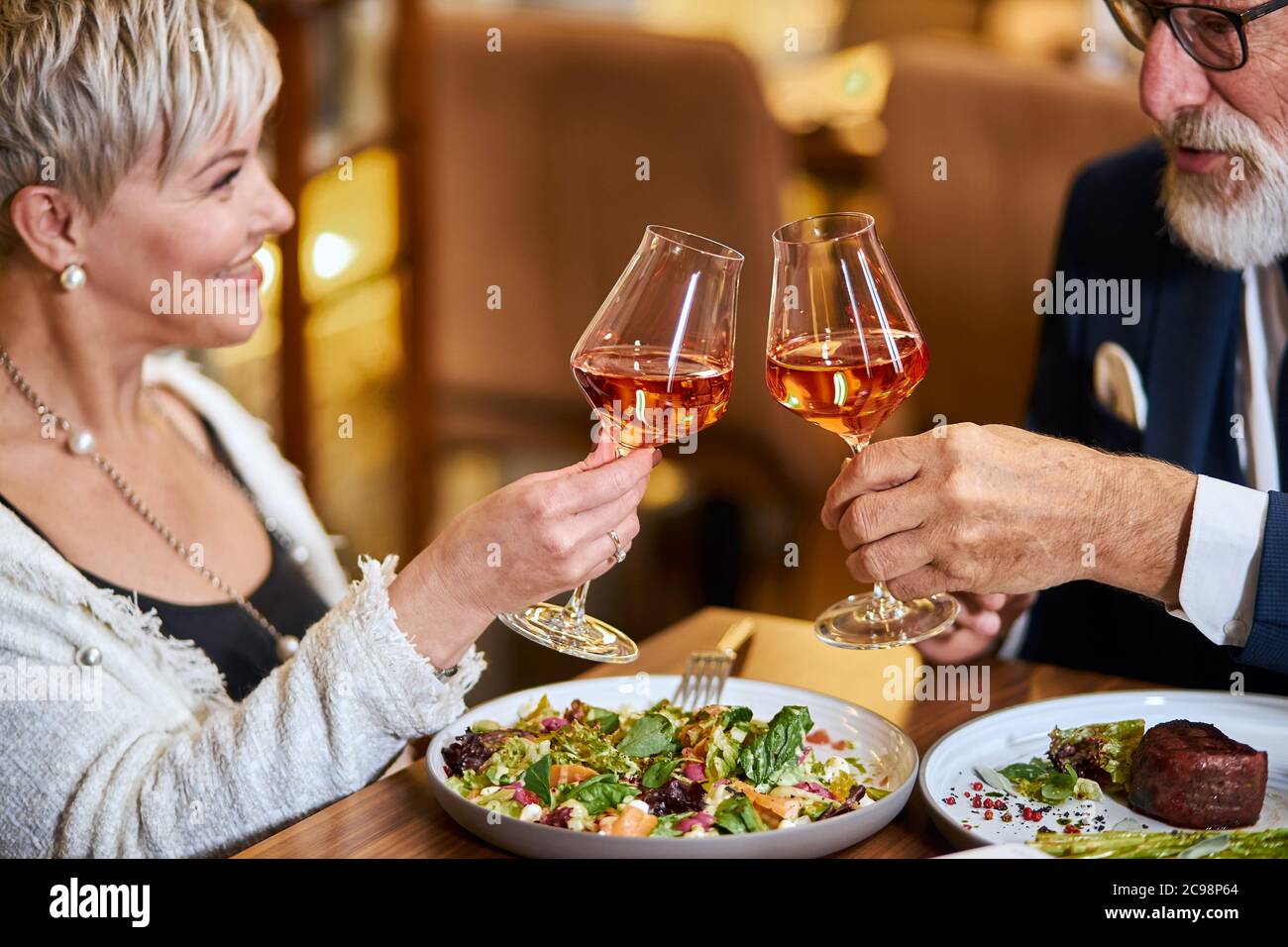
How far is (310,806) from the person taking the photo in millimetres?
1242

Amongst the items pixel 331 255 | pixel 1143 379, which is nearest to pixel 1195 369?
pixel 1143 379

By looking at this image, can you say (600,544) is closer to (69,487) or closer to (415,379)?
(69,487)

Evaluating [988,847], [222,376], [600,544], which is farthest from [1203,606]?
[222,376]

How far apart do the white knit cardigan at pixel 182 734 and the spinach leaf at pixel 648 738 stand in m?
0.19

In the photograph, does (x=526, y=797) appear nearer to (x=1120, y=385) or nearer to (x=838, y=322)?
(x=838, y=322)

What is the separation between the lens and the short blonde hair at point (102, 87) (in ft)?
4.58

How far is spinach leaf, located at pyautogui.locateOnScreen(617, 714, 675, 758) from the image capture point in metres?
1.18

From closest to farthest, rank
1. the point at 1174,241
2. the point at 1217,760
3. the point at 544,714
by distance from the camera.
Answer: the point at 1217,760
the point at 544,714
the point at 1174,241

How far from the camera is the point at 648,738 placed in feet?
3.90

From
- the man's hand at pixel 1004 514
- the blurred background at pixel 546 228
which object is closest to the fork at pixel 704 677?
the man's hand at pixel 1004 514

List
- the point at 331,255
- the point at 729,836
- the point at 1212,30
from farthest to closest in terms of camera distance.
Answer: the point at 331,255 → the point at 1212,30 → the point at 729,836

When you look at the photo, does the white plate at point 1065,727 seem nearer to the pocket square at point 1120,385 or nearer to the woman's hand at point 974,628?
the woman's hand at point 974,628

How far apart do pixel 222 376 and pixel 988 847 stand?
9.56 ft

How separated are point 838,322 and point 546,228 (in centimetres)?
251
